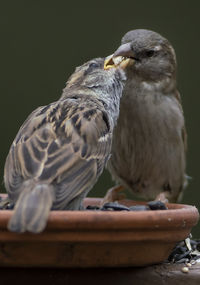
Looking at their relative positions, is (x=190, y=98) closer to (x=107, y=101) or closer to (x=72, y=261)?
(x=107, y=101)

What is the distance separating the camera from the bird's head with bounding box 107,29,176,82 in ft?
13.4

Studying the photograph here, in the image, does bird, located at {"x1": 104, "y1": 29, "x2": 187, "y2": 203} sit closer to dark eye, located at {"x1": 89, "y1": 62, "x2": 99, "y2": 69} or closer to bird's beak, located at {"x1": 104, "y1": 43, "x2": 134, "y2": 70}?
bird's beak, located at {"x1": 104, "y1": 43, "x2": 134, "y2": 70}

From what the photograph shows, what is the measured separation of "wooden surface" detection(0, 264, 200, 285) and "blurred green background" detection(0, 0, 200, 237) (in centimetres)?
306

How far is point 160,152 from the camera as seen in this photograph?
420 centimetres

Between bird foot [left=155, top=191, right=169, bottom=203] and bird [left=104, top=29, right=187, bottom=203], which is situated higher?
bird [left=104, top=29, right=187, bottom=203]

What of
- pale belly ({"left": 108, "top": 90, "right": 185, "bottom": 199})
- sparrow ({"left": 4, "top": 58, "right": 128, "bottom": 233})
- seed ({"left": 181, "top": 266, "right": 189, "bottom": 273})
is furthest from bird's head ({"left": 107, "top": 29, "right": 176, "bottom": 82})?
seed ({"left": 181, "top": 266, "right": 189, "bottom": 273})

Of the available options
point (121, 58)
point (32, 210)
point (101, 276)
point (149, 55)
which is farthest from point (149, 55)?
point (32, 210)

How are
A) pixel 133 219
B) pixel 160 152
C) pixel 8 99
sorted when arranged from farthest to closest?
pixel 8 99 < pixel 160 152 < pixel 133 219

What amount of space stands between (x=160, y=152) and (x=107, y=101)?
3.37ft

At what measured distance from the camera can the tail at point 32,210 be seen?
2271 mm

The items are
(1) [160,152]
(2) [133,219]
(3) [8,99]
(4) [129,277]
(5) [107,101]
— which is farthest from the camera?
(3) [8,99]

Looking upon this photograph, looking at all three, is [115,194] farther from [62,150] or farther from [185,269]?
[62,150]

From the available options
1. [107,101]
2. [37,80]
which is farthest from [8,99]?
[107,101]

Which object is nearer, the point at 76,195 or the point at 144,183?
the point at 76,195
